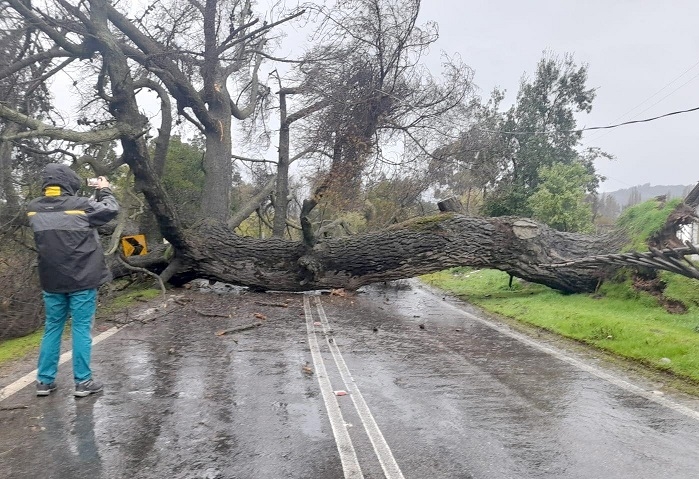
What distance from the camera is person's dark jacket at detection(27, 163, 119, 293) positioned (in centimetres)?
466

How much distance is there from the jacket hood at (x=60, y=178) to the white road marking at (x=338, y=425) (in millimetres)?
2834

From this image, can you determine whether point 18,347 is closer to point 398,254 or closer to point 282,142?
point 398,254

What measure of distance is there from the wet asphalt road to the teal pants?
228mm

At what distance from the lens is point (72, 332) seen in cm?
470

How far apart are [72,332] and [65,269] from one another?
0.54 metres

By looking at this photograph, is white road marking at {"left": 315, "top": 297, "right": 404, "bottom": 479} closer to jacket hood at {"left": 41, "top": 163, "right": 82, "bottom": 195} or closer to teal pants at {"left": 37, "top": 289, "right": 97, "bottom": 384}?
teal pants at {"left": 37, "top": 289, "right": 97, "bottom": 384}

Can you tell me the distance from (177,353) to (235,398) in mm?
1907

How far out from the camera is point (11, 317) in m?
7.88

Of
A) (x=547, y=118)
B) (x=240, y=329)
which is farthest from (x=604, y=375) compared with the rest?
(x=547, y=118)

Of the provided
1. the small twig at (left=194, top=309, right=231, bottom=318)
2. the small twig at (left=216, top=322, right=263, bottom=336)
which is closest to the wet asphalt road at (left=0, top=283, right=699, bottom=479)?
the small twig at (left=216, top=322, right=263, bottom=336)

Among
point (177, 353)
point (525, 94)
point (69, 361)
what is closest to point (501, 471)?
point (177, 353)

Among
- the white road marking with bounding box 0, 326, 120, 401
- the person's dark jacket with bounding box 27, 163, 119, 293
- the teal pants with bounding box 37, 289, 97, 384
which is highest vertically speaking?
the person's dark jacket with bounding box 27, 163, 119, 293

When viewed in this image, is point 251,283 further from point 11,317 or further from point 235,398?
point 235,398

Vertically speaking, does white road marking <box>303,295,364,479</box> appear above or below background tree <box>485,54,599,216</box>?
below
